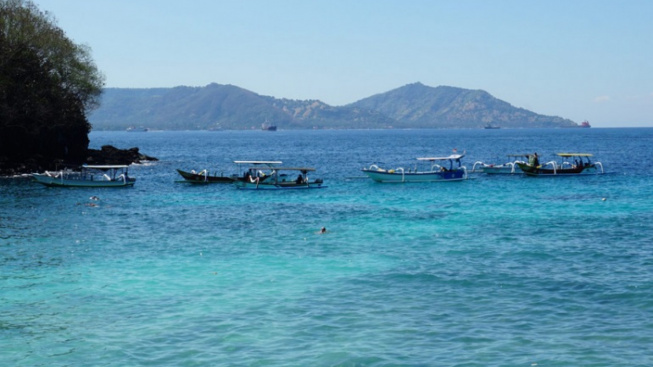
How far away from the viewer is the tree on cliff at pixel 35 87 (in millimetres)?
87375

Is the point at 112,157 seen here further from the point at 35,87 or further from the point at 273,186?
the point at 273,186

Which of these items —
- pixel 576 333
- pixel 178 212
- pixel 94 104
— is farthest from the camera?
pixel 94 104

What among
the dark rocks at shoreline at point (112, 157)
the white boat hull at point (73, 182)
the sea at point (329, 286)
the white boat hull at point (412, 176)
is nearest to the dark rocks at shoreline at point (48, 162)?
the dark rocks at shoreline at point (112, 157)

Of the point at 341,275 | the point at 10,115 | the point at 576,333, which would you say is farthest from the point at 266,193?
the point at 576,333

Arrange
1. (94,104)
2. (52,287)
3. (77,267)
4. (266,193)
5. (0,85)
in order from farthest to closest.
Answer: (94,104), (0,85), (266,193), (77,267), (52,287)

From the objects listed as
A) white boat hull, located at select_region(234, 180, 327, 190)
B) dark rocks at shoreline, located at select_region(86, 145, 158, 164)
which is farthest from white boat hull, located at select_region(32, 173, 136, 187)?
dark rocks at shoreline, located at select_region(86, 145, 158, 164)

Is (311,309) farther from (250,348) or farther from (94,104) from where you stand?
(94,104)

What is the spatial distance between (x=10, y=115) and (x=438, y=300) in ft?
244

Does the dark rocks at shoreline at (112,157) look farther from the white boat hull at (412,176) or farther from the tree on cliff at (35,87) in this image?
the white boat hull at (412,176)

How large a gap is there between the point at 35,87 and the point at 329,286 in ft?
246

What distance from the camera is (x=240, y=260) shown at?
118 ft

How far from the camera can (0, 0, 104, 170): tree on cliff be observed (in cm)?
8738

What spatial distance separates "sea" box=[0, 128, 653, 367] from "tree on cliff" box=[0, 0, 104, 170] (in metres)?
32.8

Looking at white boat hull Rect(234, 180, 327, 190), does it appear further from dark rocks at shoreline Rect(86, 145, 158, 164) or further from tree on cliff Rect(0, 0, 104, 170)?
dark rocks at shoreline Rect(86, 145, 158, 164)
